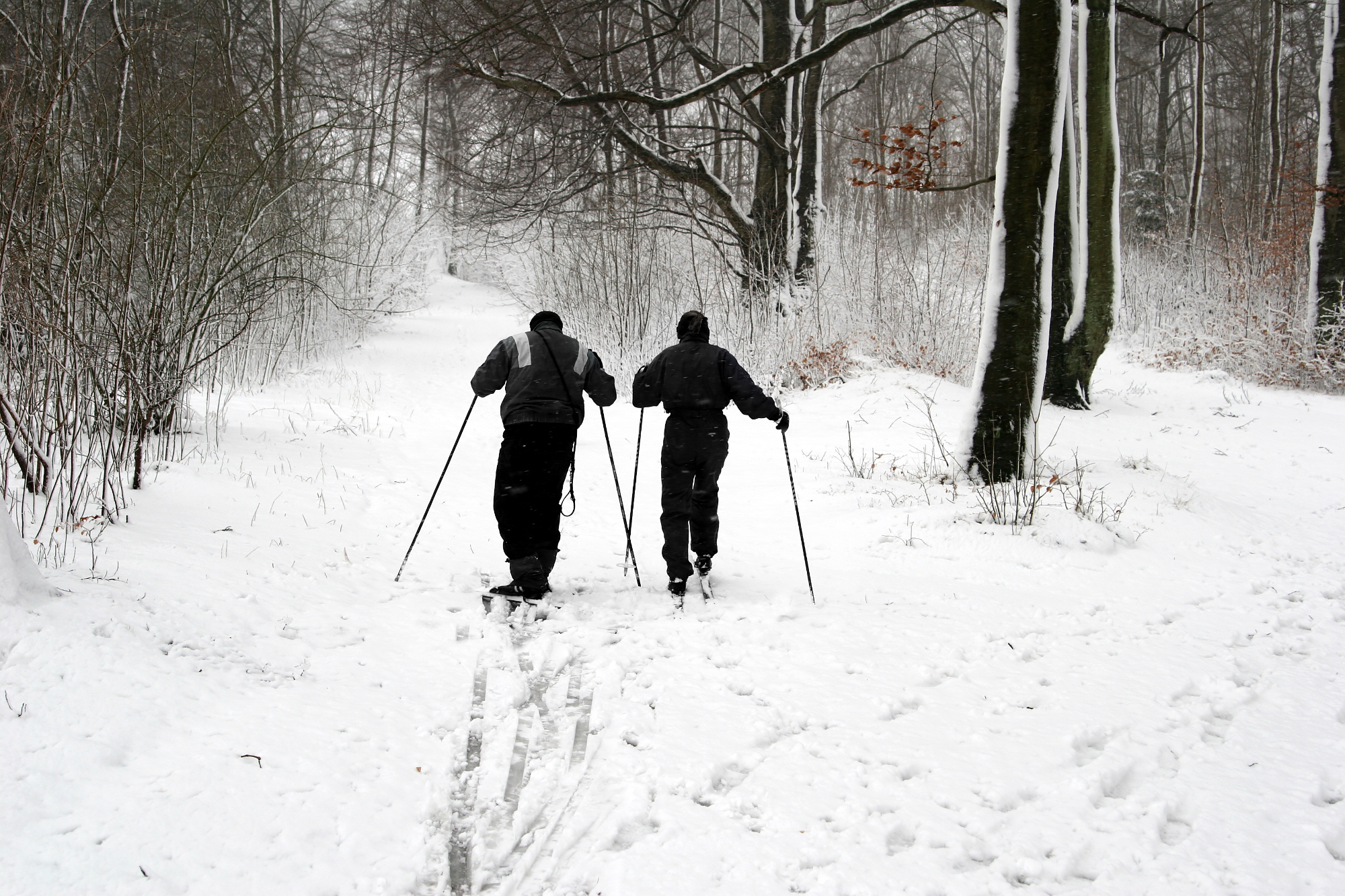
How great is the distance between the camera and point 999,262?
640cm

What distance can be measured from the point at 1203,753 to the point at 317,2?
32241mm

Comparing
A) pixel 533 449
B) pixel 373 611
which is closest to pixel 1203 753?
pixel 533 449

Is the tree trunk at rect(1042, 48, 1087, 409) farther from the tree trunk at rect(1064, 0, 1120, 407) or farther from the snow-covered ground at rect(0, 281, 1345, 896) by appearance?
the snow-covered ground at rect(0, 281, 1345, 896)

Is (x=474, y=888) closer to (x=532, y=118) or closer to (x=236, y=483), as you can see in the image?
(x=236, y=483)

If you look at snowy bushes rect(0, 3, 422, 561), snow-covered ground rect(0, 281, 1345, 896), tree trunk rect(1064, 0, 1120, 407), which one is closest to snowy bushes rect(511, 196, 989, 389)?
tree trunk rect(1064, 0, 1120, 407)

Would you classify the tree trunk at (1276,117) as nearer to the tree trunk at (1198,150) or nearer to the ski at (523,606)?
the tree trunk at (1198,150)

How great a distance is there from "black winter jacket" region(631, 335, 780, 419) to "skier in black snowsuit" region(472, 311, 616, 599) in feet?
1.02

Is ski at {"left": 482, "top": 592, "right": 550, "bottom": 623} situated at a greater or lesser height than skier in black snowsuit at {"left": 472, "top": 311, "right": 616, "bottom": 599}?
lesser

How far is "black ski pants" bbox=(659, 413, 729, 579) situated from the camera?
496 centimetres

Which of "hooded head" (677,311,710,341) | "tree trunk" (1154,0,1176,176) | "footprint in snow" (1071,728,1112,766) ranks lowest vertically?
"footprint in snow" (1071,728,1112,766)

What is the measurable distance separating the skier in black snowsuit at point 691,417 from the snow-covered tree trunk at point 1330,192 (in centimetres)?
1008

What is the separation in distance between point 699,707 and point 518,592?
5.69 feet

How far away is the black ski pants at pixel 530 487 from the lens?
4.81 m

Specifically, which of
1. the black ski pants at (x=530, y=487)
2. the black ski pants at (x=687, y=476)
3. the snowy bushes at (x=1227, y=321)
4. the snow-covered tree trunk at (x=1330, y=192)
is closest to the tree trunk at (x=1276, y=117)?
the snowy bushes at (x=1227, y=321)
